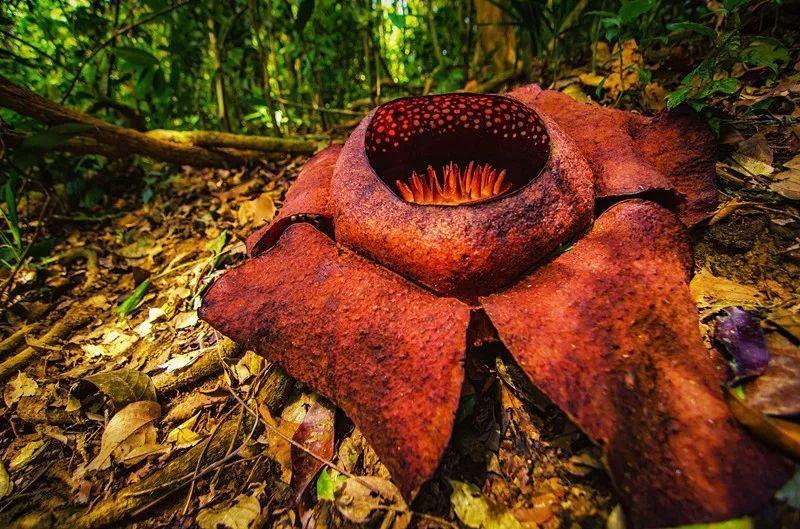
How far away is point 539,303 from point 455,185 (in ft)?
3.47

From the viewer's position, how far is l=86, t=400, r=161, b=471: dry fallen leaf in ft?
4.66

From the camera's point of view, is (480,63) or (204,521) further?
(480,63)

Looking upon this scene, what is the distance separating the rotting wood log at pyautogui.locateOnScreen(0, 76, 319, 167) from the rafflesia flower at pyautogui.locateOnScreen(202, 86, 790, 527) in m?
1.67

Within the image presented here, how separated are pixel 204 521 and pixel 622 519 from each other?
1.23 m

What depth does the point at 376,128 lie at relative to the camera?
1744 mm

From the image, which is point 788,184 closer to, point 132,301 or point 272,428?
point 272,428

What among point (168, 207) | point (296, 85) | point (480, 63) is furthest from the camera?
point (296, 85)

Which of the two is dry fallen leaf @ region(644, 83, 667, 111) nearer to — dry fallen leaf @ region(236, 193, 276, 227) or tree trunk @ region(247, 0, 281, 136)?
dry fallen leaf @ region(236, 193, 276, 227)

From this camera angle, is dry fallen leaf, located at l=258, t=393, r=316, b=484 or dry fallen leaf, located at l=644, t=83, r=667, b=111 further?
dry fallen leaf, located at l=644, t=83, r=667, b=111

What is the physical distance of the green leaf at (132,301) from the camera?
2.20 meters

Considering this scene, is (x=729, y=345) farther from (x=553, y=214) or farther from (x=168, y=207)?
(x=168, y=207)

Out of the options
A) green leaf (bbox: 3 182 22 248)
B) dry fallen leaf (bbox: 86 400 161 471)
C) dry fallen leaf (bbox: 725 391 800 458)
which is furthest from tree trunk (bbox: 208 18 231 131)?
dry fallen leaf (bbox: 725 391 800 458)

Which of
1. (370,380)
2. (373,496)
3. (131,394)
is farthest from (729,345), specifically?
(131,394)

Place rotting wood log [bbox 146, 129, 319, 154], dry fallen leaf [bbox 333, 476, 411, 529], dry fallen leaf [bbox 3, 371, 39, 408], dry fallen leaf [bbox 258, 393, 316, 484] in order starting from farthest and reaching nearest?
rotting wood log [bbox 146, 129, 319, 154]
dry fallen leaf [bbox 3, 371, 39, 408]
dry fallen leaf [bbox 258, 393, 316, 484]
dry fallen leaf [bbox 333, 476, 411, 529]
